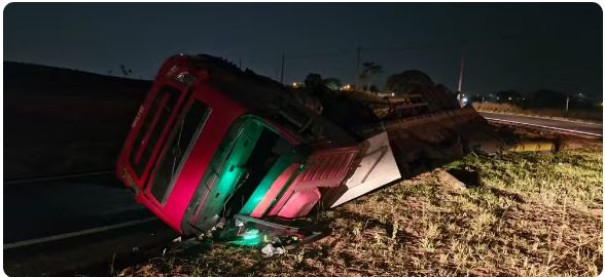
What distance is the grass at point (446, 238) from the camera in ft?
14.1

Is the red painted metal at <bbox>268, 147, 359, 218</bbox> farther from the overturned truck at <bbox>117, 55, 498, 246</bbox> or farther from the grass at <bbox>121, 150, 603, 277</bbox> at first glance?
the grass at <bbox>121, 150, 603, 277</bbox>

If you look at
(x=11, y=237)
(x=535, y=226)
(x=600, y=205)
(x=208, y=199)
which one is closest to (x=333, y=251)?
(x=208, y=199)

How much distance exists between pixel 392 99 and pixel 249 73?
4865 mm

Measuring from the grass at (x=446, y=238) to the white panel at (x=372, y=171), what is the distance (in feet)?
0.55

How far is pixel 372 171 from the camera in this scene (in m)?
6.65

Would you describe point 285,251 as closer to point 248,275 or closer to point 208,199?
point 248,275

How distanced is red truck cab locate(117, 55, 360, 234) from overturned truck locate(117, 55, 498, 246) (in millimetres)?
11

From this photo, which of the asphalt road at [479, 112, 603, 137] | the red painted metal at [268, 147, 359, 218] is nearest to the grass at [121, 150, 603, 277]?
the red painted metal at [268, 147, 359, 218]

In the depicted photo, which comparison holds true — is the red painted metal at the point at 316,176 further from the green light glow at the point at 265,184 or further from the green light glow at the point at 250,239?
the green light glow at the point at 250,239

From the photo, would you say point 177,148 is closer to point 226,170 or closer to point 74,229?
point 226,170

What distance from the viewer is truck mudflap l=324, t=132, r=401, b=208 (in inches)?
245

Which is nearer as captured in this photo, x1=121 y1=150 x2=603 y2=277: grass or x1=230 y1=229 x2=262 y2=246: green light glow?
x1=121 y1=150 x2=603 y2=277: grass

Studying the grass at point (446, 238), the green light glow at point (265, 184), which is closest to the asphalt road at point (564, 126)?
the grass at point (446, 238)

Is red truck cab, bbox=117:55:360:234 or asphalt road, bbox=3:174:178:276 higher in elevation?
red truck cab, bbox=117:55:360:234
